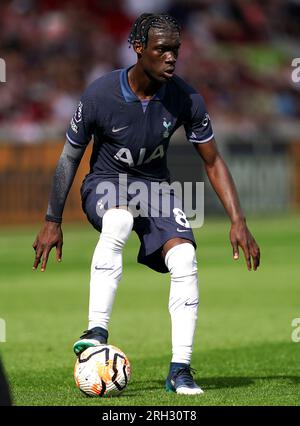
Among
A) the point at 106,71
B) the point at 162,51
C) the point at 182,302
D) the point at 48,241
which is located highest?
the point at 106,71

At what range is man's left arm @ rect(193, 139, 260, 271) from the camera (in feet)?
22.1

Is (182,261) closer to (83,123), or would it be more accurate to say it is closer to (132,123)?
(132,123)

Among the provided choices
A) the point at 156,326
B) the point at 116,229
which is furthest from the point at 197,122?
the point at 156,326

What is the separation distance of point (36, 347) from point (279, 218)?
16.7 m

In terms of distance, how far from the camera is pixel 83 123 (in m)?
6.83

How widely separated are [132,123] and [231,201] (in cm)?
82

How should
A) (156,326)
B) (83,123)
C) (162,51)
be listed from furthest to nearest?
(156,326) → (83,123) → (162,51)

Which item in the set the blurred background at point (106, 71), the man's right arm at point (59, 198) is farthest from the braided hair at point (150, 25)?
the blurred background at point (106, 71)

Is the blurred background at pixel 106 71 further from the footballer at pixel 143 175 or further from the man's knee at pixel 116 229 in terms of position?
the man's knee at pixel 116 229

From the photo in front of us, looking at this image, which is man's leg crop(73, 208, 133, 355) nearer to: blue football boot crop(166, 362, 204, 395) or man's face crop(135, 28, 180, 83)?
blue football boot crop(166, 362, 204, 395)

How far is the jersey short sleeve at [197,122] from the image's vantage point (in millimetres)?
6977
